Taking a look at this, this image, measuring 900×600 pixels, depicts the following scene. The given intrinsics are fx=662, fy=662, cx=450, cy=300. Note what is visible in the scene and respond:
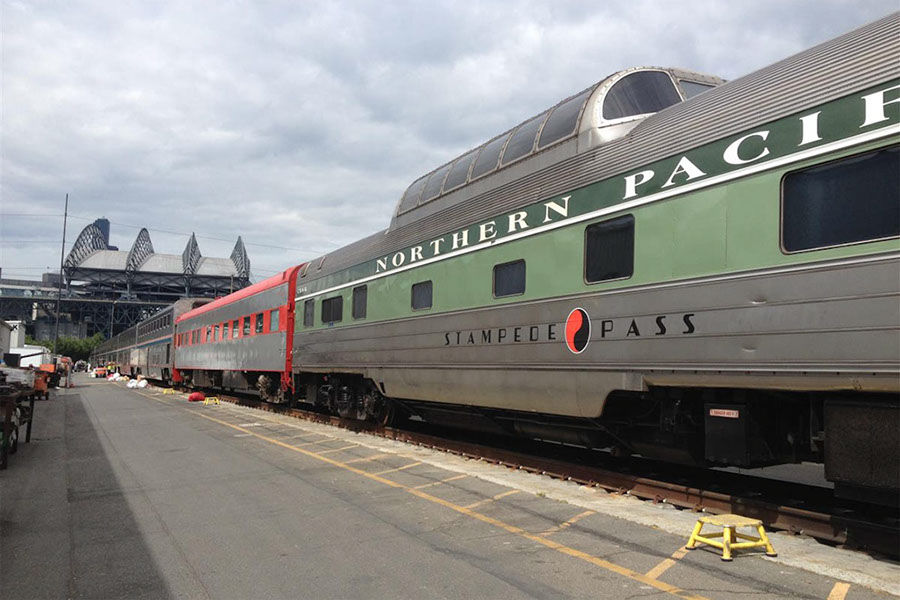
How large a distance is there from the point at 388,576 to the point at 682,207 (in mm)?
4137

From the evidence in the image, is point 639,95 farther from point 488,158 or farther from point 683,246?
point 683,246

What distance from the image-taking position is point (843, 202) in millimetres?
4988

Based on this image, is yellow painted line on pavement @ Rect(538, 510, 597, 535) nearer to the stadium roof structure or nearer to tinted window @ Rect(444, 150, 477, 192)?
tinted window @ Rect(444, 150, 477, 192)

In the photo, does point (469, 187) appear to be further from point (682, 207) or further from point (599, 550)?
point (599, 550)

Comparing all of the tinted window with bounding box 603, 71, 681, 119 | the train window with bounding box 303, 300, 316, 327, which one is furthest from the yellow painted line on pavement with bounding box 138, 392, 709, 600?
the train window with bounding box 303, 300, 316, 327

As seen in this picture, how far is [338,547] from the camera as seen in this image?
18.0ft

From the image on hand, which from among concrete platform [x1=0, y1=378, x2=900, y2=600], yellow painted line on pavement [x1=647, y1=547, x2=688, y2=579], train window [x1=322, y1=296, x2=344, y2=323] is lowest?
concrete platform [x1=0, y1=378, x2=900, y2=600]

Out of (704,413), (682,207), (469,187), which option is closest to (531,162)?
(469,187)

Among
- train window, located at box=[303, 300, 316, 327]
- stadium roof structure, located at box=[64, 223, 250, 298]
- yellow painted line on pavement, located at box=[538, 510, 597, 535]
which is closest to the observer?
yellow painted line on pavement, located at box=[538, 510, 597, 535]

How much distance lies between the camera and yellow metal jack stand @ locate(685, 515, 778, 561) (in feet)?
16.3

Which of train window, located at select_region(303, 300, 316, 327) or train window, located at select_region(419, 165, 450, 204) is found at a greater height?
train window, located at select_region(419, 165, 450, 204)

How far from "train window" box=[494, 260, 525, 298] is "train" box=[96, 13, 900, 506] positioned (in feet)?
0.10

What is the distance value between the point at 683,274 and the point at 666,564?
2.57m

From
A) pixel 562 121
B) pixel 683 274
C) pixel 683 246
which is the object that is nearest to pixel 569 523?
pixel 683 274
